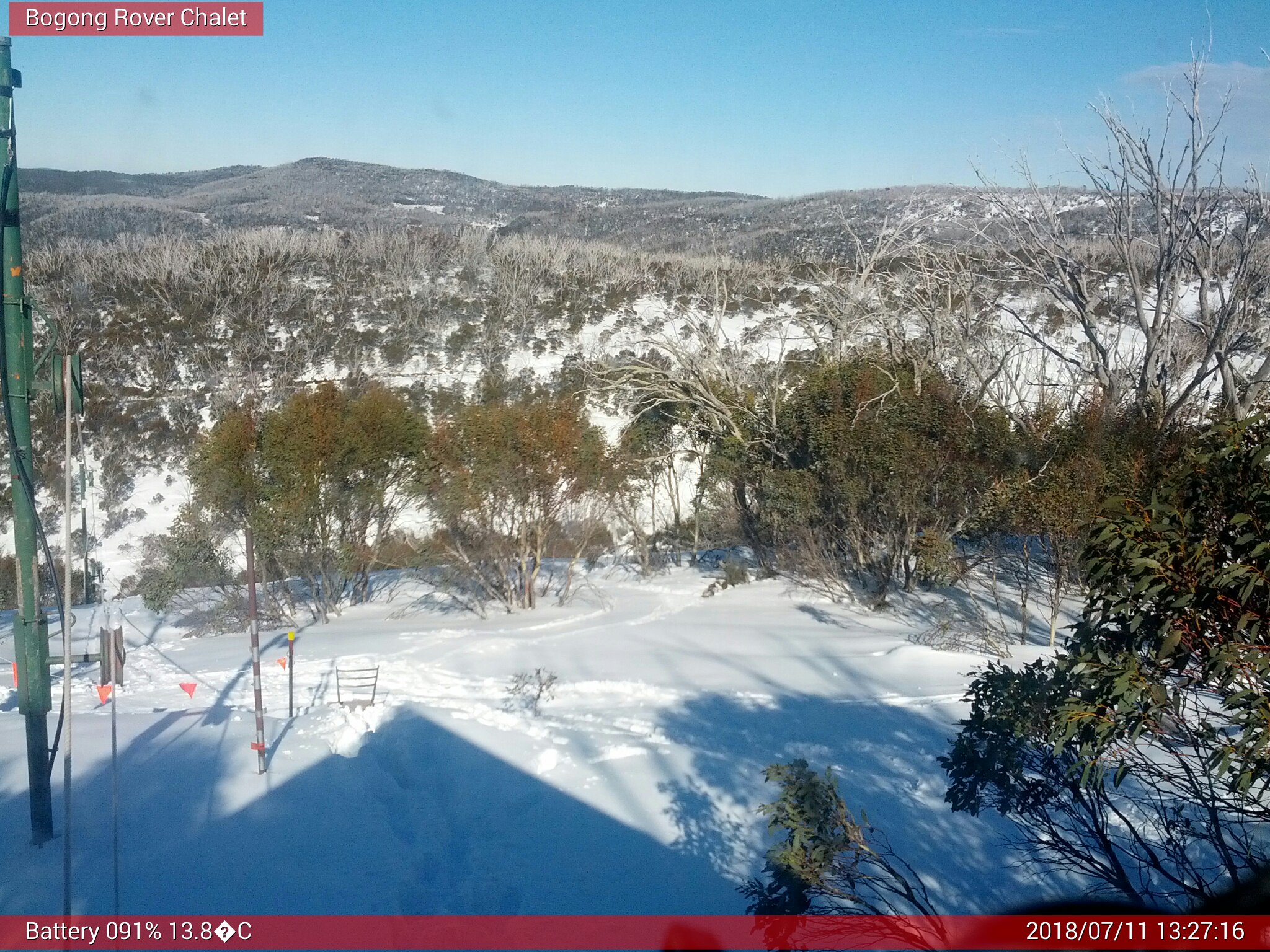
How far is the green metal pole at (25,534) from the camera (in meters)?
6.21

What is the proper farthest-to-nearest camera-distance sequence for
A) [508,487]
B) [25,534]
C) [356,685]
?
[508,487]
[356,685]
[25,534]

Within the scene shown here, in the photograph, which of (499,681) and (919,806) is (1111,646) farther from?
(499,681)

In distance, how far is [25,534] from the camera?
6410mm

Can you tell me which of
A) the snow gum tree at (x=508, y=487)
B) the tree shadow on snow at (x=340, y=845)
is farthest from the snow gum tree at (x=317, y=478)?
the tree shadow on snow at (x=340, y=845)

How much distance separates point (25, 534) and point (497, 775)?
4.28m

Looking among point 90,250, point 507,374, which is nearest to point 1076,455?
point 507,374

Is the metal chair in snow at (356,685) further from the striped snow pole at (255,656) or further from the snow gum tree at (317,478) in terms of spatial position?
the snow gum tree at (317,478)

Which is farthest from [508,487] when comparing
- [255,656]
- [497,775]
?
[255,656]

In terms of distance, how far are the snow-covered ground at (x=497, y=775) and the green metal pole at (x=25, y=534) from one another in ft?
1.81

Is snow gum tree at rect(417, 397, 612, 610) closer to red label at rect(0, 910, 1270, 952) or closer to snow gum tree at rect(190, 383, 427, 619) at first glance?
snow gum tree at rect(190, 383, 427, 619)

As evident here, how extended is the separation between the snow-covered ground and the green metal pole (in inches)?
21.7

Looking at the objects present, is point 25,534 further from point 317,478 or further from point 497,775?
point 317,478

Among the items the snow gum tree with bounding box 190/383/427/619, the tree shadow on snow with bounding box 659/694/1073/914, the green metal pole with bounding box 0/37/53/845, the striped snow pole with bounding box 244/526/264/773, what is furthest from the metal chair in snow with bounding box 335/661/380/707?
the snow gum tree with bounding box 190/383/427/619

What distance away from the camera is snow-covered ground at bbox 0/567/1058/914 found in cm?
614
